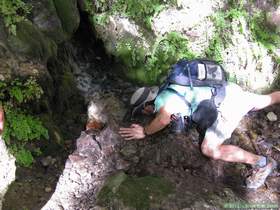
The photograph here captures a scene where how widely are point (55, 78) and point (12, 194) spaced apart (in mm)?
2282

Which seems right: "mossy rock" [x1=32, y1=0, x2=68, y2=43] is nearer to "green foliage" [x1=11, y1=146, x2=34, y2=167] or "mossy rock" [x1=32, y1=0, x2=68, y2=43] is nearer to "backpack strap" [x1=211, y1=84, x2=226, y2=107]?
"green foliage" [x1=11, y1=146, x2=34, y2=167]

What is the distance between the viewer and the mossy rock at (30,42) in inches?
229

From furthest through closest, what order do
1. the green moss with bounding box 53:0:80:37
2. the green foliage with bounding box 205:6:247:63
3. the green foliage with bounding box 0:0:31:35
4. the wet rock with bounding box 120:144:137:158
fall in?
1. the green foliage with bounding box 205:6:247:63
2. the green moss with bounding box 53:0:80:37
3. the wet rock with bounding box 120:144:137:158
4. the green foliage with bounding box 0:0:31:35

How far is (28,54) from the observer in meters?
5.93

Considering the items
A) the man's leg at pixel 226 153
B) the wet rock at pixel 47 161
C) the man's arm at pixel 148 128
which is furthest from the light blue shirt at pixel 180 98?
the wet rock at pixel 47 161

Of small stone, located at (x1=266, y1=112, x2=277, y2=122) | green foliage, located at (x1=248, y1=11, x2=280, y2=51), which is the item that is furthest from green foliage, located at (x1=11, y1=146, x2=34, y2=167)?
green foliage, located at (x1=248, y1=11, x2=280, y2=51)

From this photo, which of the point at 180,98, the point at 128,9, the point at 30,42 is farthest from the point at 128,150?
the point at 128,9

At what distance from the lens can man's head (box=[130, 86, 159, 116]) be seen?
645 centimetres

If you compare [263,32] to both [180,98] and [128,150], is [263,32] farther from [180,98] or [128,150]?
[128,150]

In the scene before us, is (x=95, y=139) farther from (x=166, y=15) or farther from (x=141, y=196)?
(x=166, y=15)

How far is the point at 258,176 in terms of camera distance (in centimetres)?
581

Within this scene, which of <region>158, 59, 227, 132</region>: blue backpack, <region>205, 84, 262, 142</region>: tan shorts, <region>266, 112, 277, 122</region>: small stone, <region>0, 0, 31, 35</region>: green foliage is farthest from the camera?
<region>266, 112, 277, 122</region>: small stone

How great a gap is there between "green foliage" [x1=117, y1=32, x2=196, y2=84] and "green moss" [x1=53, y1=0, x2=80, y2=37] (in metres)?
0.99

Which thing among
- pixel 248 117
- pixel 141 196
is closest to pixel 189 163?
pixel 141 196
